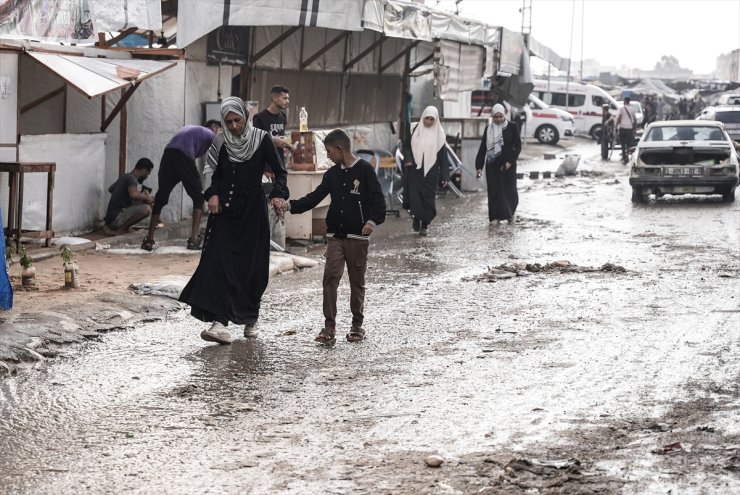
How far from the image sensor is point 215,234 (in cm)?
876

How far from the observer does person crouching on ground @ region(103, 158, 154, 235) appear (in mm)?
13883

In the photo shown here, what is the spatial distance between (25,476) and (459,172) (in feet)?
60.0

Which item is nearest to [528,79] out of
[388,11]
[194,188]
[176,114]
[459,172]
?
[459,172]

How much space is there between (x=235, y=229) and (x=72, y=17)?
459 cm

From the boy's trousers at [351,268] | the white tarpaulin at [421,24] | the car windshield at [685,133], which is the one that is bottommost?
the boy's trousers at [351,268]

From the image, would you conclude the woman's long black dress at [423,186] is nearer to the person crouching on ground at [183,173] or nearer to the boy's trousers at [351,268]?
the person crouching on ground at [183,173]

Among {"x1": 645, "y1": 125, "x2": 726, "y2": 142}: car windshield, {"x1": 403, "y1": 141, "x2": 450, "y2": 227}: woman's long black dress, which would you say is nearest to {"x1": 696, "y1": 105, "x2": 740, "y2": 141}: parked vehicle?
{"x1": 645, "y1": 125, "x2": 726, "y2": 142}: car windshield

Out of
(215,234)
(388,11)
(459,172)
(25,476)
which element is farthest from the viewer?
(459,172)

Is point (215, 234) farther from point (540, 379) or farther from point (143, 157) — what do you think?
point (143, 157)

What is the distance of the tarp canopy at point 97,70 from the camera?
12.4 m

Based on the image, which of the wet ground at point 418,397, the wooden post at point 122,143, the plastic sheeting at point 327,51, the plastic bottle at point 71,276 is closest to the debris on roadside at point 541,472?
the wet ground at point 418,397

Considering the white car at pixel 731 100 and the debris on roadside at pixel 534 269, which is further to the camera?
the white car at pixel 731 100

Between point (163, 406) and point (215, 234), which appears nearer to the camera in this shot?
point (163, 406)

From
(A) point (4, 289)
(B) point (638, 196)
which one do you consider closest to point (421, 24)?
(B) point (638, 196)
